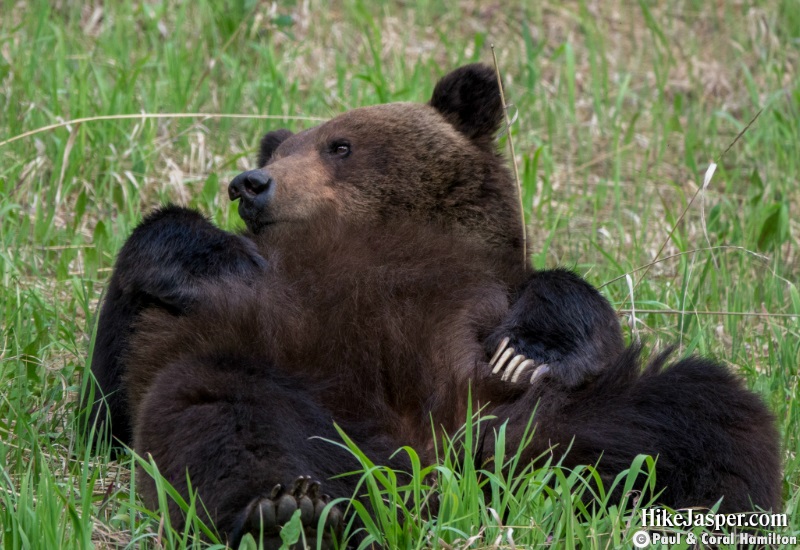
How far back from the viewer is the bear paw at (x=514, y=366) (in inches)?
138

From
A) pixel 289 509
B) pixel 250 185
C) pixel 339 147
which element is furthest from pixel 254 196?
pixel 289 509

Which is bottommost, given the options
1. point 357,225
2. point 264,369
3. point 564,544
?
point 564,544

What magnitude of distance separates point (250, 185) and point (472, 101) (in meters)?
1.15

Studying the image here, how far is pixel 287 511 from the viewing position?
2703mm

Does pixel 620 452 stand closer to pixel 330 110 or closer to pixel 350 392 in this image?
pixel 350 392

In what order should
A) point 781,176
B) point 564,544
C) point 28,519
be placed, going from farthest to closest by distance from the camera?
point 781,176, point 564,544, point 28,519

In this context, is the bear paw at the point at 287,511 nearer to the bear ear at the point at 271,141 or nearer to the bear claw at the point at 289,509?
the bear claw at the point at 289,509

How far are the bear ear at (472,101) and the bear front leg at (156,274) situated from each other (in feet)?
4.43

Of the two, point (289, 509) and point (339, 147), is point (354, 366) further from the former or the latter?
point (339, 147)

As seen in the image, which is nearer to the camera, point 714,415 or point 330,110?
point 714,415

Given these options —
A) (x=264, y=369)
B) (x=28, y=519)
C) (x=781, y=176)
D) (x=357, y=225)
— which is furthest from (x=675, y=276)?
(x=28, y=519)

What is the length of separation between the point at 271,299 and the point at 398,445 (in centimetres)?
63

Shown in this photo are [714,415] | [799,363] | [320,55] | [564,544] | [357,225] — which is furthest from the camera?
[320,55]

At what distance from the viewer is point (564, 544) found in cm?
296
